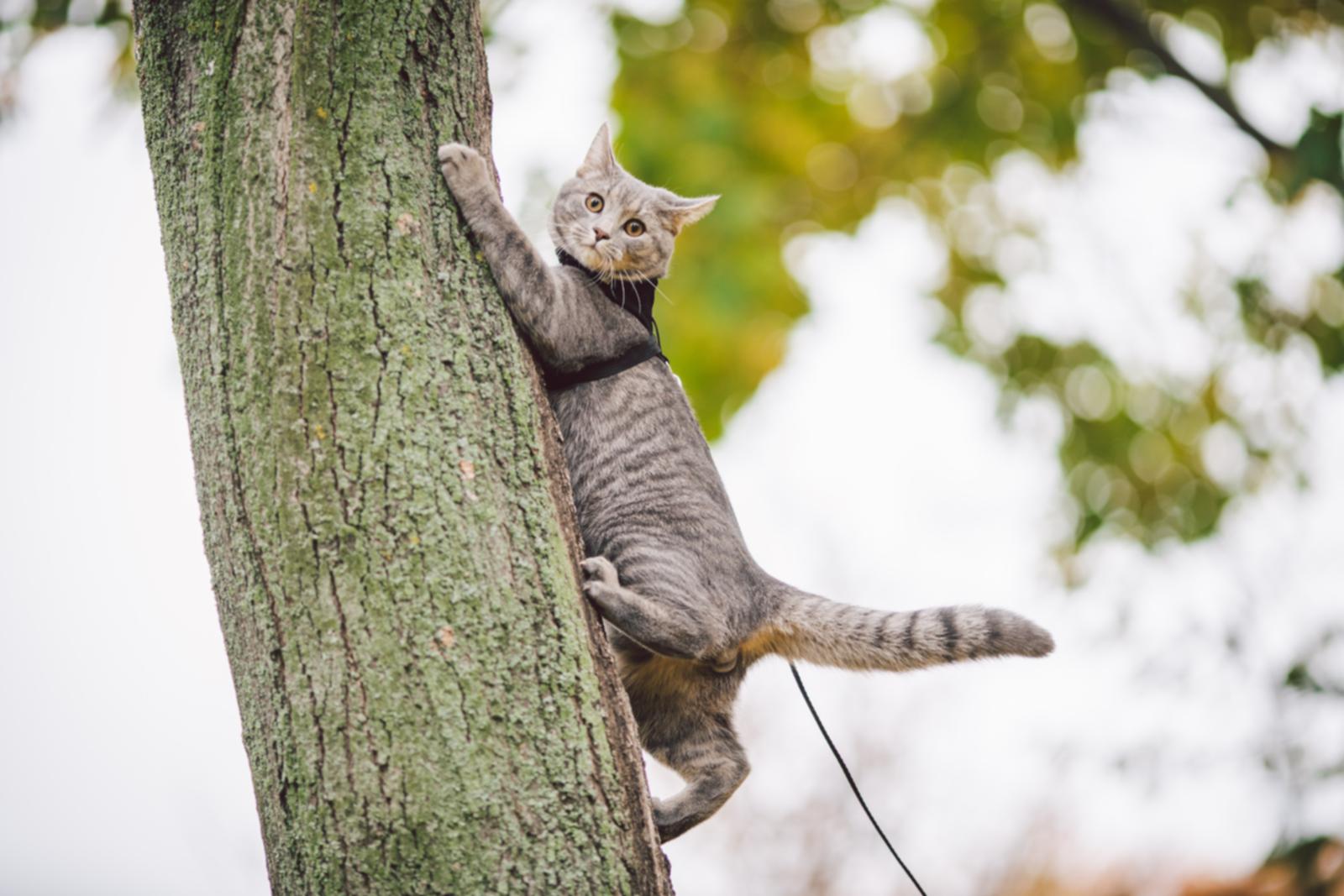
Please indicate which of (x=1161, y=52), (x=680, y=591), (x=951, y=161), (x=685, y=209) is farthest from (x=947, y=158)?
(x=680, y=591)

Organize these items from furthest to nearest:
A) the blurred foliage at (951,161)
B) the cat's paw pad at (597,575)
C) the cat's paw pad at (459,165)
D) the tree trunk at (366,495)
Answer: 1. the blurred foliage at (951,161)
2. the cat's paw pad at (597,575)
3. the cat's paw pad at (459,165)
4. the tree trunk at (366,495)

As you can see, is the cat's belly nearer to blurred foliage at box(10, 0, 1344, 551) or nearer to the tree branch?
blurred foliage at box(10, 0, 1344, 551)

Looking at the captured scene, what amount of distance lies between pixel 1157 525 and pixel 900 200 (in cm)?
227

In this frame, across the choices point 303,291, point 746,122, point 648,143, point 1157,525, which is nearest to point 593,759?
point 303,291

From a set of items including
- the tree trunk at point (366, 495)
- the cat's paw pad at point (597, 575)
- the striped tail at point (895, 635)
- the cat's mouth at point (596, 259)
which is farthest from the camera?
the cat's mouth at point (596, 259)

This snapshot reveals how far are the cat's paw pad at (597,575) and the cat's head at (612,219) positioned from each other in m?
1.11

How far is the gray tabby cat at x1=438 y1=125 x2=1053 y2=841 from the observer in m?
2.52

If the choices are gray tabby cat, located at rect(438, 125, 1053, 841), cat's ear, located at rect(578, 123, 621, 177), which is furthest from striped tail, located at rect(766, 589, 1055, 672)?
cat's ear, located at rect(578, 123, 621, 177)

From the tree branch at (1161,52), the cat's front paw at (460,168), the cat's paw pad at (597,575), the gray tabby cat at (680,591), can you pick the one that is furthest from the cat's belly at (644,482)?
the tree branch at (1161,52)

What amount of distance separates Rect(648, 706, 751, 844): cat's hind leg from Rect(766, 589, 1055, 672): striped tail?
0.91 ft

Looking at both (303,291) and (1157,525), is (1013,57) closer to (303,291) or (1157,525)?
(1157,525)

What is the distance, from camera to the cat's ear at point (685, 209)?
3.38 m

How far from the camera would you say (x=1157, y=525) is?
5734mm

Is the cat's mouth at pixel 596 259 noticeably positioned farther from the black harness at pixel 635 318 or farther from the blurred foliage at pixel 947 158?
the blurred foliage at pixel 947 158
